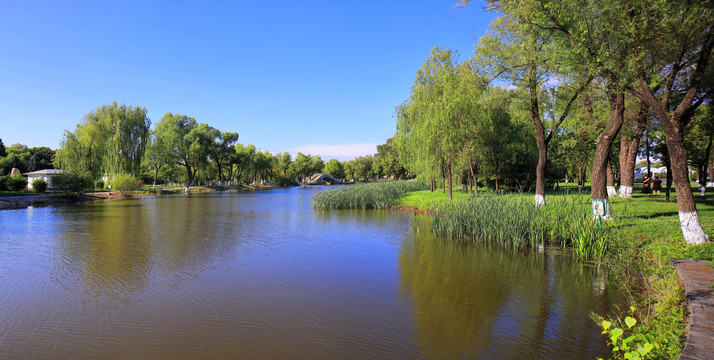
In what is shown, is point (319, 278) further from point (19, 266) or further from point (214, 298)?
point (19, 266)

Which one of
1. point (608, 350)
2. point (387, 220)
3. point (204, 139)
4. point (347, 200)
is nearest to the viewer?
point (608, 350)

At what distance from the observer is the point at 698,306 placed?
3.99 meters

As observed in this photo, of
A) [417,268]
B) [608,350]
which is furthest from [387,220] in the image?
[608,350]

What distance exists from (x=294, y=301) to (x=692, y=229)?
8.01 m

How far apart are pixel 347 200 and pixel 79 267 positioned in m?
15.4

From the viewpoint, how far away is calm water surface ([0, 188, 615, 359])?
4.50 meters

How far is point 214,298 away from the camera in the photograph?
621 centimetres

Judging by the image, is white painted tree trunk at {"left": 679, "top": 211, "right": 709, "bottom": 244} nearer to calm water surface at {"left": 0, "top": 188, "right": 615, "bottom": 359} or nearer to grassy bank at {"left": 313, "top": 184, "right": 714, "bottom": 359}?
grassy bank at {"left": 313, "top": 184, "right": 714, "bottom": 359}

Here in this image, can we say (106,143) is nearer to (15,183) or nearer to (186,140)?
(15,183)

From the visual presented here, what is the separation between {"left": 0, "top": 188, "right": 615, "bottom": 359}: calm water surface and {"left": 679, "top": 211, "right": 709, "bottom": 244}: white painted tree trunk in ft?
6.19

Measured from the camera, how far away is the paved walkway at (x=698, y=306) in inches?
121

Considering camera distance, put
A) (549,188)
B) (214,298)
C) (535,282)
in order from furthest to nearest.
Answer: (549,188) → (535,282) → (214,298)

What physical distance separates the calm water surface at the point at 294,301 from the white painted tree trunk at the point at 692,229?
1.89 m

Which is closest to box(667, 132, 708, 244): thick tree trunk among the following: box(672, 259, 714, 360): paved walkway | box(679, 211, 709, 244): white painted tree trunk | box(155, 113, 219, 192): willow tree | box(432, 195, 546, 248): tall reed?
box(679, 211, 709, 244): white painted tree trunk
